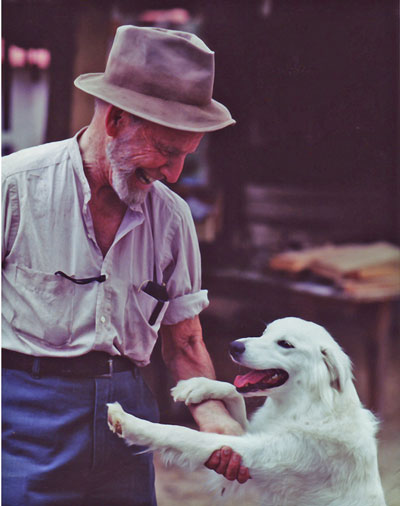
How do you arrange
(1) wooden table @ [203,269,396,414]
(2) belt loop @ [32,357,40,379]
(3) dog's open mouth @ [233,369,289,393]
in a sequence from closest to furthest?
(2) belt loop @ [32,357,40,379] → (3) dog's open mouth @ [233,369,289,393] → (1) wooden table @ [203,269,396,414]

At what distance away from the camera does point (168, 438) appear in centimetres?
272

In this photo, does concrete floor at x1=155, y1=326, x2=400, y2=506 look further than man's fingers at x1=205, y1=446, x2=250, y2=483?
Yes

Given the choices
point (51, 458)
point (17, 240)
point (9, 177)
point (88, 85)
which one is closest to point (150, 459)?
point (51, 458)

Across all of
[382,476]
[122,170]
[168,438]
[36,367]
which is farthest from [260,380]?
[122,170]

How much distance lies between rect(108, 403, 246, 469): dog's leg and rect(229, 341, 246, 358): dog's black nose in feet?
1.07

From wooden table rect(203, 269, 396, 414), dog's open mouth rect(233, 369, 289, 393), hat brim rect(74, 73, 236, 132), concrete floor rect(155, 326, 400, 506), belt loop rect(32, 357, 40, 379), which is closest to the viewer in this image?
hat brim rect(74, 73, 236, 132)

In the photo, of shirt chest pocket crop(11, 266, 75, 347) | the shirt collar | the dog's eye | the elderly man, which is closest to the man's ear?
the elderly man

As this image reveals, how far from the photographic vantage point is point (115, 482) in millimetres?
2871

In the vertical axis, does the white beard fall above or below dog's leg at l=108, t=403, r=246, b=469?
above

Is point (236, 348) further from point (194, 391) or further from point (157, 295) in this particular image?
point (157, 295)

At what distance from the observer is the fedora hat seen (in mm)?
2594

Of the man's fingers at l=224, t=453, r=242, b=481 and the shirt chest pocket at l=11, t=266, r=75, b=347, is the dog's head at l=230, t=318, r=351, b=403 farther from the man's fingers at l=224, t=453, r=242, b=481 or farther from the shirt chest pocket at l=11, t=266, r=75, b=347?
the shirt chest pocket at l=11, t=266, r=75, b=347

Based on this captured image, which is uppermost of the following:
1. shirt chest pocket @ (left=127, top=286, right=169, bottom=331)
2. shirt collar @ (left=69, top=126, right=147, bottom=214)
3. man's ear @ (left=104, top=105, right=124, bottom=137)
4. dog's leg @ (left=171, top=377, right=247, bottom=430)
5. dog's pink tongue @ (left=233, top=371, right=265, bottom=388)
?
man's ear @ (left=104, top=105, right=124, bottom=137)

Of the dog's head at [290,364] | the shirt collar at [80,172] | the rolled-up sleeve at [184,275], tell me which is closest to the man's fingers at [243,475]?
the dog's head at [290,364]
